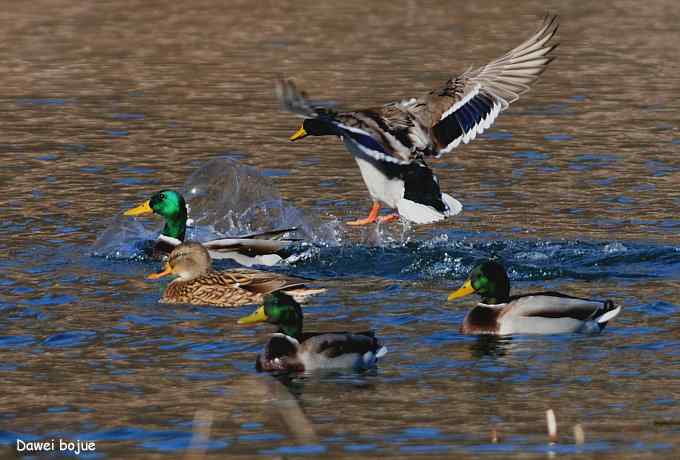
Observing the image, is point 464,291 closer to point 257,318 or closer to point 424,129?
point 257,318

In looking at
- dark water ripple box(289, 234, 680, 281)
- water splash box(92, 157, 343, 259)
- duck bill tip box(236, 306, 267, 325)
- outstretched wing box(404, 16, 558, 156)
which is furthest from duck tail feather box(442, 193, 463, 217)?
duck bill tip box(236, 306, 267, 325)

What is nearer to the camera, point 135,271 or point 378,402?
point 378,402

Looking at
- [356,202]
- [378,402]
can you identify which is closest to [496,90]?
[356,202]

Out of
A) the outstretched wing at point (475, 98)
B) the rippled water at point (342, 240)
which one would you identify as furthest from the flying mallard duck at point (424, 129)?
the rippled water at point (342, 240)

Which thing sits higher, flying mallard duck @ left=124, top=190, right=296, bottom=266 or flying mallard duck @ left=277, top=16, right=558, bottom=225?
flying mallard duck @ left=277, top=16, right=558, bottom=225

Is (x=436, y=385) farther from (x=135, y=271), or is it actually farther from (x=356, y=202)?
(x=356, y=202)

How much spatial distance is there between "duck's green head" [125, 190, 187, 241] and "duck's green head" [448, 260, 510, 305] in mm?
3803

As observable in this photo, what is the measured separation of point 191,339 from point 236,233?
Answer: 463 cm

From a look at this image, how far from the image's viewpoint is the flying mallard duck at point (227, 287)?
1141 centimetres

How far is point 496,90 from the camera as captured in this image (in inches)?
533

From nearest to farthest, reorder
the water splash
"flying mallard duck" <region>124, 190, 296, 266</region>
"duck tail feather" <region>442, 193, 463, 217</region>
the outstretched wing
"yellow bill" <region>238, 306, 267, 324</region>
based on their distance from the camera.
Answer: "yellow bill" <region>238, 306, 267, 324</region>
"duck tail feather" <region>442, 193, 463, 217</region>
"flying mallard duck" <region>124, 190, 296, 266</region>
the outstretched wing
the water splash

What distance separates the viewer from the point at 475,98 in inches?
530

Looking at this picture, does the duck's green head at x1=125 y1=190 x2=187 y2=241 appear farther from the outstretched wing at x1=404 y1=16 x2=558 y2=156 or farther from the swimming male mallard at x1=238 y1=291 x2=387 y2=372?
the swimming male mallard at x1=238 y1=291 x2=387 y2=372

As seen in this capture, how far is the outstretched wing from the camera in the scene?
519 inches
